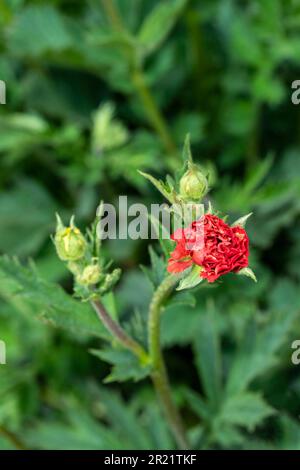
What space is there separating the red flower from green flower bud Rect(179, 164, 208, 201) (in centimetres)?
4

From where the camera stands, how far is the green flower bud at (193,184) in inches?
34.9

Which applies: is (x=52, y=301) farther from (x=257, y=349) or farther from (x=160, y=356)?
(x=257, y=349)

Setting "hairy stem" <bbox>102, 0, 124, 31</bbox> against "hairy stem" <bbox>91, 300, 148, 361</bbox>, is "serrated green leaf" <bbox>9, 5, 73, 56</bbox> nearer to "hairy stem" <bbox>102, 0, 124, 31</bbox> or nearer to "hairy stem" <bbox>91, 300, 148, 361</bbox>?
"hairy stem" <bbox>102, 0, 124, 31</bbox>

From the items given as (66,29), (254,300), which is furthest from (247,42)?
(254,300)

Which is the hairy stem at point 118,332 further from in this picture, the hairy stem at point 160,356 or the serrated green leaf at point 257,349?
the serrated green leaf at point 257,349

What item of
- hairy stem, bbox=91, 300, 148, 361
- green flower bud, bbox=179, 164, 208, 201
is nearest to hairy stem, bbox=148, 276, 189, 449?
hairy stem, bbox=91, 300, 148, 361

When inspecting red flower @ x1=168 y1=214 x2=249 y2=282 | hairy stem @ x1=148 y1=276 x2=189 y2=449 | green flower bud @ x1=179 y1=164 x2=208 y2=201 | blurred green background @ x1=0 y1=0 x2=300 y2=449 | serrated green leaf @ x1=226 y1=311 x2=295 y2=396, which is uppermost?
blurred green background @ x1=0 y1=0 x2=300 y2=449

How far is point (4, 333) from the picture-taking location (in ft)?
6.07

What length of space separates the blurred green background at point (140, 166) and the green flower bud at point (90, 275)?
1.57ft

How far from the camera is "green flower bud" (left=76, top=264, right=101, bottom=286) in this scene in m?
0.99

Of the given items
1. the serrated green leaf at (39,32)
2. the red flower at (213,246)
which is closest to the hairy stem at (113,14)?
the serrated green leaf at (39,32)

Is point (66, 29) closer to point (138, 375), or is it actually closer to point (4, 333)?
point (4, 333)

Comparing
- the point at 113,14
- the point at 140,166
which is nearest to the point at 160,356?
the point at 140,166

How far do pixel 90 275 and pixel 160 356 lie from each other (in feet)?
0.67
